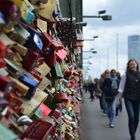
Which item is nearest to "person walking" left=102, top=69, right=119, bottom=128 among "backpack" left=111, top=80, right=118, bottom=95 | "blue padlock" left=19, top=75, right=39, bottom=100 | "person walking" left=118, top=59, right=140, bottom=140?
"backpack" left=111, top=80, right=118, bottom=95

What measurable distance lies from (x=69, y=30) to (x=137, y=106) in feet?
15.5

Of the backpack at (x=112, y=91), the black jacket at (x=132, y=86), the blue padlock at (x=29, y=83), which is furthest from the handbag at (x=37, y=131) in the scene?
the backpack at (x=112, y=91)

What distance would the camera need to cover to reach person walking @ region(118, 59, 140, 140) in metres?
10.9

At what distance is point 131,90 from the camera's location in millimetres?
11016

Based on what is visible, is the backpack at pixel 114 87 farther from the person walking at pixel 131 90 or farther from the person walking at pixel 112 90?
the person walking at pixel 131 90

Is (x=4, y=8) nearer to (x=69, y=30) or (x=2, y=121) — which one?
(x=2, y=121)

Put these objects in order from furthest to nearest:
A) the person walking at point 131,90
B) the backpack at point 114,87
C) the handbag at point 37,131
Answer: the backpack at point 114,87, the person walking at point 131,90, the handbag at point 37,131

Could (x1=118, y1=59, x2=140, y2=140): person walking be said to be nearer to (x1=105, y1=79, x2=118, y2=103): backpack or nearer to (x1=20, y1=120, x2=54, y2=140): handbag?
(x1=105, y1=79, x2=118, y2=103): backpack

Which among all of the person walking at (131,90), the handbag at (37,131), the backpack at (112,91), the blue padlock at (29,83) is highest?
the blue padlock at (29,83)

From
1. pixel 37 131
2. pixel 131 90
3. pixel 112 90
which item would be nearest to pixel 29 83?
pixel 37 131

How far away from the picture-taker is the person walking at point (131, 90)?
430 inches

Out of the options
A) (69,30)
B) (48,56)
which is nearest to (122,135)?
(69,30)

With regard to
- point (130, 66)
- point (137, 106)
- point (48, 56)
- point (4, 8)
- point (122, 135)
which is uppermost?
point (4, 8)

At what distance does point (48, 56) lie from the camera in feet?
12.4
